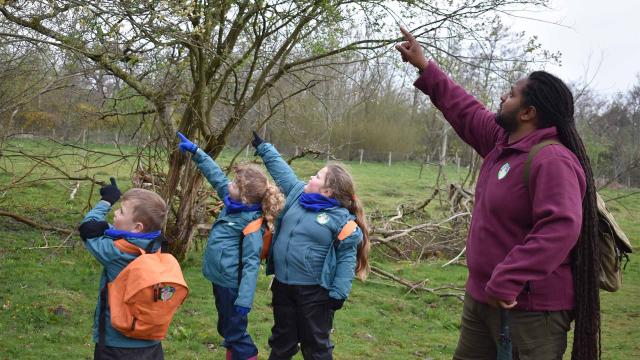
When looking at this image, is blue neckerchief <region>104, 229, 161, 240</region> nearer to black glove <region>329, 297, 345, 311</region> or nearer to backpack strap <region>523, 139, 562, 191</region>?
black glove <region>329, 297, 345, 311</region>

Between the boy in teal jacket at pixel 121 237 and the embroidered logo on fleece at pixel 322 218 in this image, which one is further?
the embroidered logo on fleece at pixel 322 218

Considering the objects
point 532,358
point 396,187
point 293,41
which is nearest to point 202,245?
point 293,41

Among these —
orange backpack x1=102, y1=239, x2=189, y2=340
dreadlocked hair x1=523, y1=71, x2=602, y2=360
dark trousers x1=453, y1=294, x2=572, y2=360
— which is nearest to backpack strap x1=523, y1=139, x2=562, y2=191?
dreadlocked hair x1=523, y1=71, x2=602, y2=360

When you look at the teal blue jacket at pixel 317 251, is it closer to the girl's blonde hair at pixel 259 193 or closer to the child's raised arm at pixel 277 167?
the girl's blonde hair at pixel 259 193

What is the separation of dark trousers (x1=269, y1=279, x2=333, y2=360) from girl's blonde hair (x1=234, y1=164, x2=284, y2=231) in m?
0.46

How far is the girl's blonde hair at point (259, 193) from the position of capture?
4141 millimetres

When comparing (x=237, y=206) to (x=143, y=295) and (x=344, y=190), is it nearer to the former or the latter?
(x=344, y=190)

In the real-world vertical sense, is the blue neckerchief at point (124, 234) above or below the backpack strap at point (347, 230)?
below

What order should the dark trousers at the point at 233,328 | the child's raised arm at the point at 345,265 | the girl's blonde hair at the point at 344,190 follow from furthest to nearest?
1. the dark trousers at the point at 233,328
2. the girl's blonde hair at the point at 344,190
3. the child's raised arm at the point at 345,265

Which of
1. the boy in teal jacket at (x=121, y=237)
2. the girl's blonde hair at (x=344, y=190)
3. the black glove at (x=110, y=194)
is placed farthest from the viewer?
the girl's blonde hair at (x=344, y=190)

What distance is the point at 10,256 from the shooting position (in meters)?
7.88

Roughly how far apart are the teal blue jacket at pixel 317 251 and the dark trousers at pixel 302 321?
7 cm

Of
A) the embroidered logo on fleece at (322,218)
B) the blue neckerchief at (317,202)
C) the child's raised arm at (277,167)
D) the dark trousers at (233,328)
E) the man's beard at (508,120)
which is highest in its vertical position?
the man's beard at (508,120)

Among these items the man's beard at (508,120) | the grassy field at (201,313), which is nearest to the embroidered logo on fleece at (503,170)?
the man's beard at (508,120)
